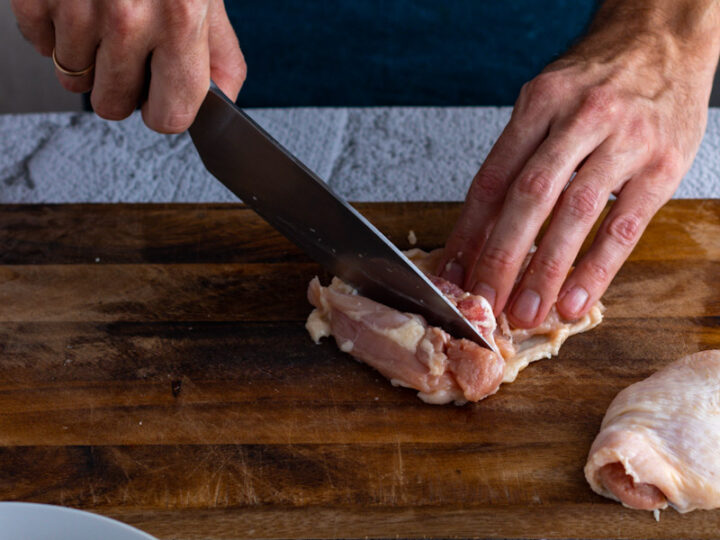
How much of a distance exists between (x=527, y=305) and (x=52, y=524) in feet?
3.84

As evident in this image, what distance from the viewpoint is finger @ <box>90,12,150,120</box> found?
1.56m

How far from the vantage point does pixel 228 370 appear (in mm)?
1853

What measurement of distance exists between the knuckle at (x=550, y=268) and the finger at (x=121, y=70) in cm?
102

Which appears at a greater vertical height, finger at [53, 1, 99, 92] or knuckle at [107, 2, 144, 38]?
knuckle at [107, 2, 144, 38]

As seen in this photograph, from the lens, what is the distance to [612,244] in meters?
1.88

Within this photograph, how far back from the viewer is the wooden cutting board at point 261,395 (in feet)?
5.10

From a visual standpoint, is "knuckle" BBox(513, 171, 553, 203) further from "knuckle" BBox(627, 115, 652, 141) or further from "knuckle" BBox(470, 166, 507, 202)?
"knuckle" BBox(627, 115, 652, 141)

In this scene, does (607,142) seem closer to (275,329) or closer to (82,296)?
(275,329)

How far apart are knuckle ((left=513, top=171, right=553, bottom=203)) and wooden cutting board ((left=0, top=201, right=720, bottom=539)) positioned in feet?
1.29

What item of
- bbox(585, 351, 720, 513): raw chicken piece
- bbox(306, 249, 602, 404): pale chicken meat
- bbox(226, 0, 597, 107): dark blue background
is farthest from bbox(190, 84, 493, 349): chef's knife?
bbox(226, 0, 597, 107): dark blue background

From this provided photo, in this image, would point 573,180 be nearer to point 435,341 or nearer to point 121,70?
point 435,341

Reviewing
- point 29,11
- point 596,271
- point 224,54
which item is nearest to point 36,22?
point 29,11

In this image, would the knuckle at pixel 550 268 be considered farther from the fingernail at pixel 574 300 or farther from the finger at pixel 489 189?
the finger at pixel 489 189

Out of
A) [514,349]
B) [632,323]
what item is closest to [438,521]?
[514,349]
